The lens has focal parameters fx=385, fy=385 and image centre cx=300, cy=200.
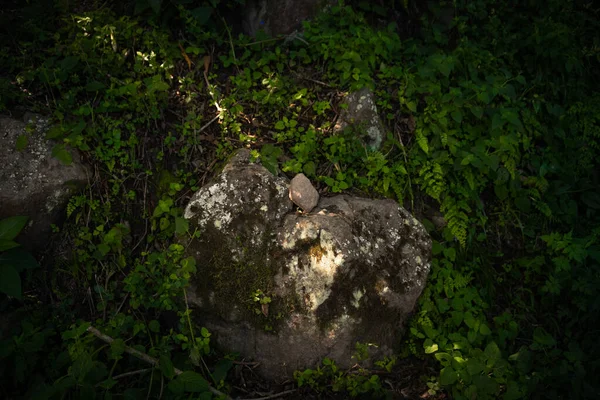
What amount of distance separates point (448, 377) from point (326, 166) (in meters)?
2.11

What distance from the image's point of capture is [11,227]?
279 centimetres

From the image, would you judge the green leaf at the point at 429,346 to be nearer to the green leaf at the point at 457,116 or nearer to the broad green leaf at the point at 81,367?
the green leaf at the point at 457,116

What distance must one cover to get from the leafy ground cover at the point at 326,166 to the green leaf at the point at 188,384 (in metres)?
0.02

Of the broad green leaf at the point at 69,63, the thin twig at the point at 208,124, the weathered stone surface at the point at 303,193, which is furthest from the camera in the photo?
the thin twig at the point at 208,124

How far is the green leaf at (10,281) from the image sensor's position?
2.60 metres

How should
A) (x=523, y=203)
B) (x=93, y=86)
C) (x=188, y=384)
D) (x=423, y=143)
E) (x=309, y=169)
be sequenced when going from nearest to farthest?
1. (x=188, y=384)
2. (x=93, y=86)
3. (x=309, y=169)
4. (x=423, y=143)
5. (x=523, y=203)

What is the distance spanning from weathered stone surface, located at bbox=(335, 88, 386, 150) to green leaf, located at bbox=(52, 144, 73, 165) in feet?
8.11

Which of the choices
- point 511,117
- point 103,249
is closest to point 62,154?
point 103,249

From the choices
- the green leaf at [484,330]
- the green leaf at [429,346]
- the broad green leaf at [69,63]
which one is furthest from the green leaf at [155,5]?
the green leaf at [484,330]

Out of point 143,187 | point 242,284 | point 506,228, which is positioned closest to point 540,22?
point 506,228

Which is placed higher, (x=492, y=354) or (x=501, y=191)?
(x=501, y=191)

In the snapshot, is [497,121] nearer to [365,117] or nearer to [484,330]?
[365,117]

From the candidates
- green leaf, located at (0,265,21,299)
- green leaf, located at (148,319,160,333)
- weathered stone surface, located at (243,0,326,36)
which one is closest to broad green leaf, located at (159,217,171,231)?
green leaf, located at (148,319,160,333)

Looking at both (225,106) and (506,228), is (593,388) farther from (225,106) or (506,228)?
(225,106)
